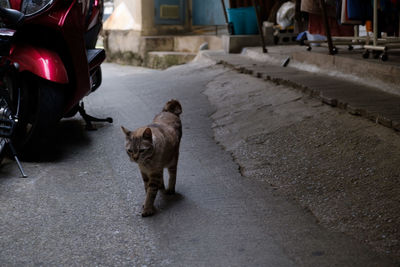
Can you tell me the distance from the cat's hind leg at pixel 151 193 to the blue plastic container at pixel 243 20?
7.58m

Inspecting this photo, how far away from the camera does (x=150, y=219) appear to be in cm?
282

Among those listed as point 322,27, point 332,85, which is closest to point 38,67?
point 332,85

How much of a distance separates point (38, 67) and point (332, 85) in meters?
3.06

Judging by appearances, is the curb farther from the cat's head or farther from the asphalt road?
the cat's head

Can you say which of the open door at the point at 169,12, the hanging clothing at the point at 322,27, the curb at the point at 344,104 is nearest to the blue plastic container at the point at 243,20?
the hanging clothing at the point at 322,27

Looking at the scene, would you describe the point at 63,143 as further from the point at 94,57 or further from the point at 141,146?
the point at 141,146

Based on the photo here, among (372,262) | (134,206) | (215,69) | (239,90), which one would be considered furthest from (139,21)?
(372,262)

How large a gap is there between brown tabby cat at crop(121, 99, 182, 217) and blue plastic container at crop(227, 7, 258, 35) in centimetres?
721

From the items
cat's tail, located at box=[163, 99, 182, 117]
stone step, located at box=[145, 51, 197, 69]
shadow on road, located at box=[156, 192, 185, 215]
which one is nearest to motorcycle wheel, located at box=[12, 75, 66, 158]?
cat's tail, located at box=[163, 99, 182, 117]

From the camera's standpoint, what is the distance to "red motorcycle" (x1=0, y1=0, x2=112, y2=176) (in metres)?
3.58

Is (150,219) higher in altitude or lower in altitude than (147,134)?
lower

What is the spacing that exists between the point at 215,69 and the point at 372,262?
6.17 meters

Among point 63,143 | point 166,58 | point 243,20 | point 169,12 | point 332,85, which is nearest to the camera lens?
point 63,143

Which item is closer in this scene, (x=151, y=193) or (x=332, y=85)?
(x=151, y=193)
